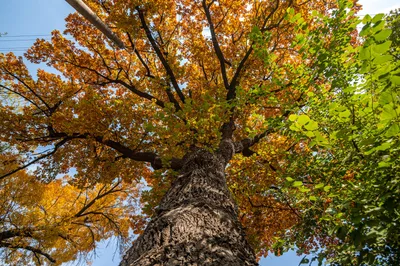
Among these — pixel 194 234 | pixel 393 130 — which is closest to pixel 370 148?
pixel 393 130

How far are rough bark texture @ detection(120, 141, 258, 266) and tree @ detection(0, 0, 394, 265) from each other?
22mm

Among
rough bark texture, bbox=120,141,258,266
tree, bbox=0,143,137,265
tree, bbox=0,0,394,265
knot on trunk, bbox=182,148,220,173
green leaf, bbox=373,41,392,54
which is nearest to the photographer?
green leaf, bbox=373,41,392,54

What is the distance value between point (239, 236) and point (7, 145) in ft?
27.4

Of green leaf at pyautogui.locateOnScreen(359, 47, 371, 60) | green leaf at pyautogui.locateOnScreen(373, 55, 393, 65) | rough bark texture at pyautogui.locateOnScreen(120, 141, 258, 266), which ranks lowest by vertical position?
rough bark texture at pyautogui.locateOnScreen(120, 141, 258, 266)

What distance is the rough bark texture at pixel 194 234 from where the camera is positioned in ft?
5.78

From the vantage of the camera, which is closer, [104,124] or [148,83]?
[104,124]

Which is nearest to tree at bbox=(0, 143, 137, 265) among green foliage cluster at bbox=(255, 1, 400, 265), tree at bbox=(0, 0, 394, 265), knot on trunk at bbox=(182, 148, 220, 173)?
tree at bbox=(0, 0, 394, 265)

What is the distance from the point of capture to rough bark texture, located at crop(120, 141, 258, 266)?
1761 millimetres

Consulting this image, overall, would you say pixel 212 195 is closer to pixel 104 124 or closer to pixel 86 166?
pixel 104 124

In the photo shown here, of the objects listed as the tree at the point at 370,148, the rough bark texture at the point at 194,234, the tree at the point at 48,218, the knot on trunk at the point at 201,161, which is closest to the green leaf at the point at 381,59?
the tree at the point at 370,148

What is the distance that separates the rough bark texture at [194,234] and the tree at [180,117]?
2cm

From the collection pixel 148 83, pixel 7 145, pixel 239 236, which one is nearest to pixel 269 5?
pixel 148 83

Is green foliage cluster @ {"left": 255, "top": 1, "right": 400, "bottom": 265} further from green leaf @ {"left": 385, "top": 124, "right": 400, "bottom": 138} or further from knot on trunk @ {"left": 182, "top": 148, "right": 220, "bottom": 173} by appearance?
knot on trunk @ {"left": 182, "top": 148, "right": 220, "bottom": 173}

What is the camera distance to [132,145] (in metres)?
6.20
